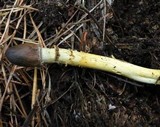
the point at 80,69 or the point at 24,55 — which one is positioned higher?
the point at 24,55

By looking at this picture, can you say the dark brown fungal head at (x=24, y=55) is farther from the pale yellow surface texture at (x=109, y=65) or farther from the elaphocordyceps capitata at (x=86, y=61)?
the pale yellow surface texture at (x=109, y=65)

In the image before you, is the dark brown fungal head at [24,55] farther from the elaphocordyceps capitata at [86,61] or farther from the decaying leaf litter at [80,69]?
the decaying leaf litter at [80,69]

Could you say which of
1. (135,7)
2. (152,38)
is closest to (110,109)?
(152,38)

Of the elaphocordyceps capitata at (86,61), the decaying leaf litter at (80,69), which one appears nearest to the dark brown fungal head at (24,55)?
the elaphocordyceps capitata at (86,61)

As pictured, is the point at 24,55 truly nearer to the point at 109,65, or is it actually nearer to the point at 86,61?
the point at 86,61

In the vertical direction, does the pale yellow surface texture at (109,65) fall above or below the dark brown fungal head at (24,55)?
below

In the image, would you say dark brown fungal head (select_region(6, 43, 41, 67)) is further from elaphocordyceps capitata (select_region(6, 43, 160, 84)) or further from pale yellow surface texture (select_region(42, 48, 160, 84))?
pale yellow surface texture (select_region(42, 48, 160, 84))

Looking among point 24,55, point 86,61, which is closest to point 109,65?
point 86,61
